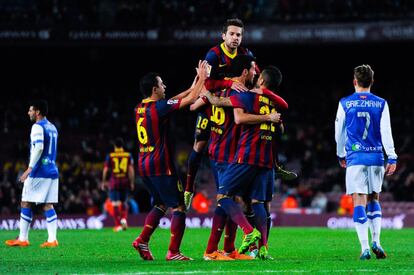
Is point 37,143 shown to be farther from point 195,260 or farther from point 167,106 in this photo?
point 195,260

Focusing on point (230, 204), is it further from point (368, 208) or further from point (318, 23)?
point (318, 23)

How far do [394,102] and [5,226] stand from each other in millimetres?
17239

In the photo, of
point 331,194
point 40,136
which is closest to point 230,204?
point 40,136

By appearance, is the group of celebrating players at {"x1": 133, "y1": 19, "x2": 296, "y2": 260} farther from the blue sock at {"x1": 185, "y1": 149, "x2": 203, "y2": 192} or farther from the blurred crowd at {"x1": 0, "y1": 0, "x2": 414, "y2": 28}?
the blurred crowd at {"x1": 0, "y1": 0, "x2": 414, "y2": 28}

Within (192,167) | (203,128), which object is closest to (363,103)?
(203,128)

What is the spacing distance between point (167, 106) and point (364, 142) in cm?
248

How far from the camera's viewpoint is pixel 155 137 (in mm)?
11602

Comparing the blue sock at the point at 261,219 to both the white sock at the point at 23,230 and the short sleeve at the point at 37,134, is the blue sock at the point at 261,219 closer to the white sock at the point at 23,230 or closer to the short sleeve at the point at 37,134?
the short sleeve at the point at 37,134

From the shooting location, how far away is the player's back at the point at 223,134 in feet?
37.4

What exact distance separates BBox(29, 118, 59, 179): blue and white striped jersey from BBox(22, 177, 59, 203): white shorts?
86mm

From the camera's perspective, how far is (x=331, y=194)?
3047 cm

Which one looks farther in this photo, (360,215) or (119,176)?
(119,176)

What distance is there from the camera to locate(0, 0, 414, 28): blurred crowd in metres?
33.9

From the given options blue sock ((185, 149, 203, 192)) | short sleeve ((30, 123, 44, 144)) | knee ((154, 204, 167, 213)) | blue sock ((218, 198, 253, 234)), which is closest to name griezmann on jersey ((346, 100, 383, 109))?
blue sock ((218, 198, 253, 234))
